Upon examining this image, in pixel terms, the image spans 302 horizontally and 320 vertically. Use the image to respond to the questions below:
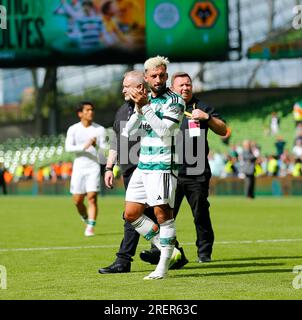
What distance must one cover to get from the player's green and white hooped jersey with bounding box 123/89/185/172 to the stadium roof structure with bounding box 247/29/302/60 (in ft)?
133

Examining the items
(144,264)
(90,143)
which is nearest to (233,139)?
(90,143)

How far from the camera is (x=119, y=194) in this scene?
4119cm

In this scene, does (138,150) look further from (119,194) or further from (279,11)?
(279,11)

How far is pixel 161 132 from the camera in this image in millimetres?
9586

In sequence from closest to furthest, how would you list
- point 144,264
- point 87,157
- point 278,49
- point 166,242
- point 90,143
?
point 166,242
point 144,264
point 90,143
point 87,157
point 278,49

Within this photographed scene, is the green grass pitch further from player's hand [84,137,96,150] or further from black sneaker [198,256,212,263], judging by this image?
player's hand [84,137,96,150]

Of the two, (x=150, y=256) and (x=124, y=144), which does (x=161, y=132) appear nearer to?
(x=124, y=144)

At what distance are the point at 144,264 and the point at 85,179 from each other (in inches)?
241

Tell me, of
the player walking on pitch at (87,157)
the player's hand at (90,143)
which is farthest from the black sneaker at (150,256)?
the player walking on pitch at (87,157)

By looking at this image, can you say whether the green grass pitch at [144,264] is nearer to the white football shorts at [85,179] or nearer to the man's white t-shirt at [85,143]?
the white football shorts at [85,179]

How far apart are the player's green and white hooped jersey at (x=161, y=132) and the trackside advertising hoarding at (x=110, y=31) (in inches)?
1201

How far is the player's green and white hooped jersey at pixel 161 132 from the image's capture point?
9.66 m
